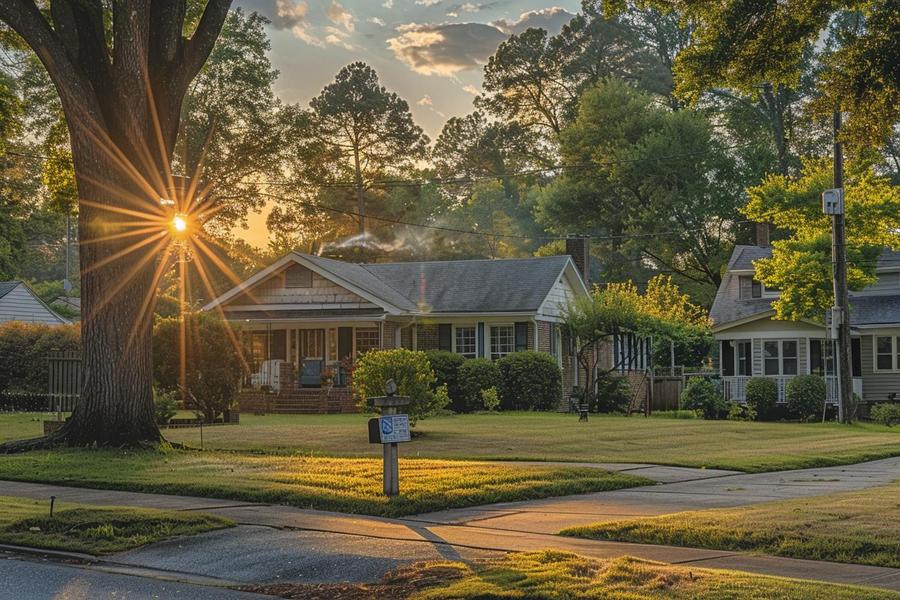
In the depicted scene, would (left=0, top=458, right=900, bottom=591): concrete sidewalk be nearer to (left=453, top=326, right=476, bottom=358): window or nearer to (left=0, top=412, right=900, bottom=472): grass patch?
(left=0, top=412, right=900, bottom=472): grass patch

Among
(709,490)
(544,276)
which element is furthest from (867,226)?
(709,490)

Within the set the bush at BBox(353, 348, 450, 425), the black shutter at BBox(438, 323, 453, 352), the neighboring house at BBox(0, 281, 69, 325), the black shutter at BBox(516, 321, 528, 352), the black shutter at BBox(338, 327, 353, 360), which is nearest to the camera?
the bush at BBox(353, 348, 450, 425)

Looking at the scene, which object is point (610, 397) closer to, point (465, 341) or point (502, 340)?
point (502, 340)

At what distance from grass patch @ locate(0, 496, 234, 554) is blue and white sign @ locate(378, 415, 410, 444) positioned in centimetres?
192

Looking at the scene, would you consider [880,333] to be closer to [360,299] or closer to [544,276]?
[544,276]

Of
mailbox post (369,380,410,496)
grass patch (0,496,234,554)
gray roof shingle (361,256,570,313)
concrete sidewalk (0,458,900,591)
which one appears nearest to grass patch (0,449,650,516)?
mailbox post (369,380,410,496)

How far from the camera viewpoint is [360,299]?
4144 centimetres

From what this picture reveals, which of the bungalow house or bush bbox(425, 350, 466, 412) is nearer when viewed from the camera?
bush bbox(425, 350, 466, 412)

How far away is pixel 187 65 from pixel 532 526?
1304 centimetres

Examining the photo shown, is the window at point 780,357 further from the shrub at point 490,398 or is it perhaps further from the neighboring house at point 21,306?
the neighboring house at point 21,306

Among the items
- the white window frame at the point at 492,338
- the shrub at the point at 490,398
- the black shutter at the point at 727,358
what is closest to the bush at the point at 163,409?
the shrub at the point at 490,398

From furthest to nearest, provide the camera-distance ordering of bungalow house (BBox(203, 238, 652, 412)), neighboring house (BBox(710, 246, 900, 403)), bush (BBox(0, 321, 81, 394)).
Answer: neighboring house (BBox(710, 246, 900, 403)) < bungalow house (BBox(203, 238, 652, 412)) < bush (BBox(0, 321, 81, 394))

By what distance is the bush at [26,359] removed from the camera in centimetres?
3866

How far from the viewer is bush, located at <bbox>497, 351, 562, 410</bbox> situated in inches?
1556
